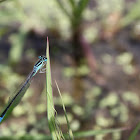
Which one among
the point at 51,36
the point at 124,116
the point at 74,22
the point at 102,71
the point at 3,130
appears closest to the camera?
the point at 3,130

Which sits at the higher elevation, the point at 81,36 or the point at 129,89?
the point at 81,36

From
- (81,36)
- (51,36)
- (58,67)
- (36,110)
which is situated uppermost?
(51,36)

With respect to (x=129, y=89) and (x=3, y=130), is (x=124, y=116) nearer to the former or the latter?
(x=129, y=89)

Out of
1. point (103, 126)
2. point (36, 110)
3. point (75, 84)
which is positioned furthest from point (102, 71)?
point (36, 110)

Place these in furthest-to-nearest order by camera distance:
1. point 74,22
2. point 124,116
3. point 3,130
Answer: point 74,22 → point 124,116 → point 3,130

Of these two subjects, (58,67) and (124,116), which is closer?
(124,116)

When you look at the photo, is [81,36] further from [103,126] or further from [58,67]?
[103,126]

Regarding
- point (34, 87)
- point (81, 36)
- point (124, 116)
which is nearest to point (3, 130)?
point (34, 87)
